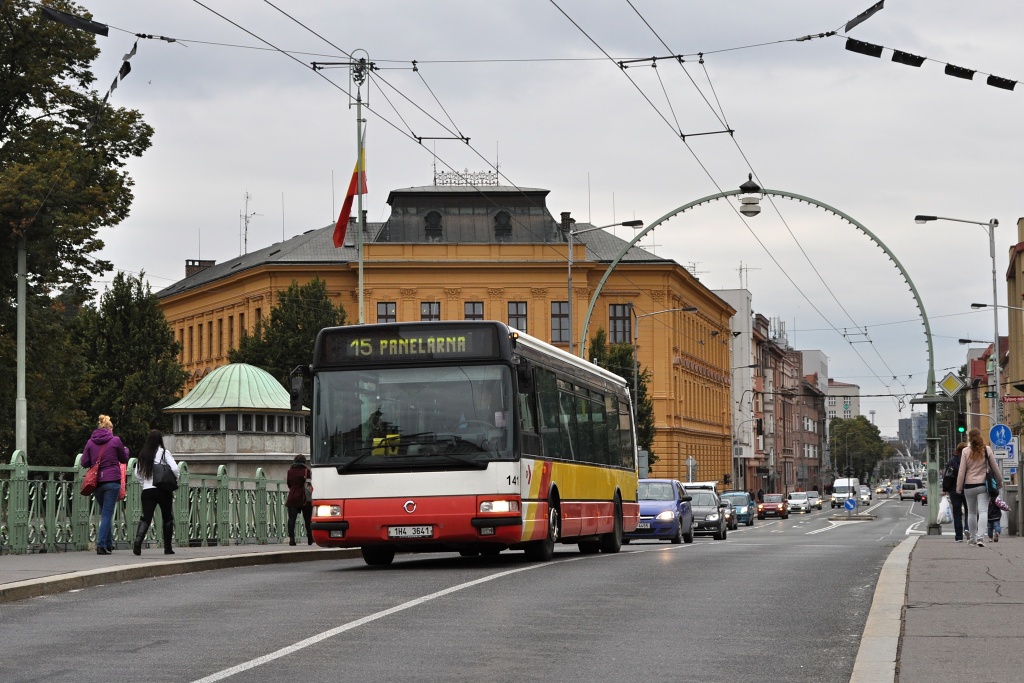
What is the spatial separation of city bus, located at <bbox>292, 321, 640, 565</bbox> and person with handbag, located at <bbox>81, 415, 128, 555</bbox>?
9.66 feet

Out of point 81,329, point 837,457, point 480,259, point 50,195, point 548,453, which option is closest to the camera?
point 548,453

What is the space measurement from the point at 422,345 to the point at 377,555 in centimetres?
283

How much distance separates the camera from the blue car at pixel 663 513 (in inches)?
1328

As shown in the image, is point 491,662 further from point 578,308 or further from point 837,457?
point 837,457

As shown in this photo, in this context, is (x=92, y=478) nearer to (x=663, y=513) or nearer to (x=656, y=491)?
(x=663, y=513)

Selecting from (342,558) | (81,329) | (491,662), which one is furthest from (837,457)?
(491,662)

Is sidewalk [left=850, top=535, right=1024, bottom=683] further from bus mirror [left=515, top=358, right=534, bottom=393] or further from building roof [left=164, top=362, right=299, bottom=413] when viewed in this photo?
building roof [left=164, top=362, right=299, bottom=413]

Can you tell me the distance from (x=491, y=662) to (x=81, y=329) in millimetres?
63357

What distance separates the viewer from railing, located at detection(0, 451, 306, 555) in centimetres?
1983

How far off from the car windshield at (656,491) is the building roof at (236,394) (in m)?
16.7

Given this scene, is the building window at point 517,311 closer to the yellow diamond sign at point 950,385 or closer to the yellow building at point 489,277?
the yellow building at point 489,277

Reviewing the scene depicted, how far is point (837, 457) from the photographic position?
651 ft

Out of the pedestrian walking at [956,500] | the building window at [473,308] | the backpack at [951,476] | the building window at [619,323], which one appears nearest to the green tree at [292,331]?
the building window at [473,308]

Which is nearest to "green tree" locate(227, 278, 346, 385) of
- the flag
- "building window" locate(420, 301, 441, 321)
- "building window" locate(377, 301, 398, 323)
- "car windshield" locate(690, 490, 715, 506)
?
"building window" locate(377, 301, 398, 323)
